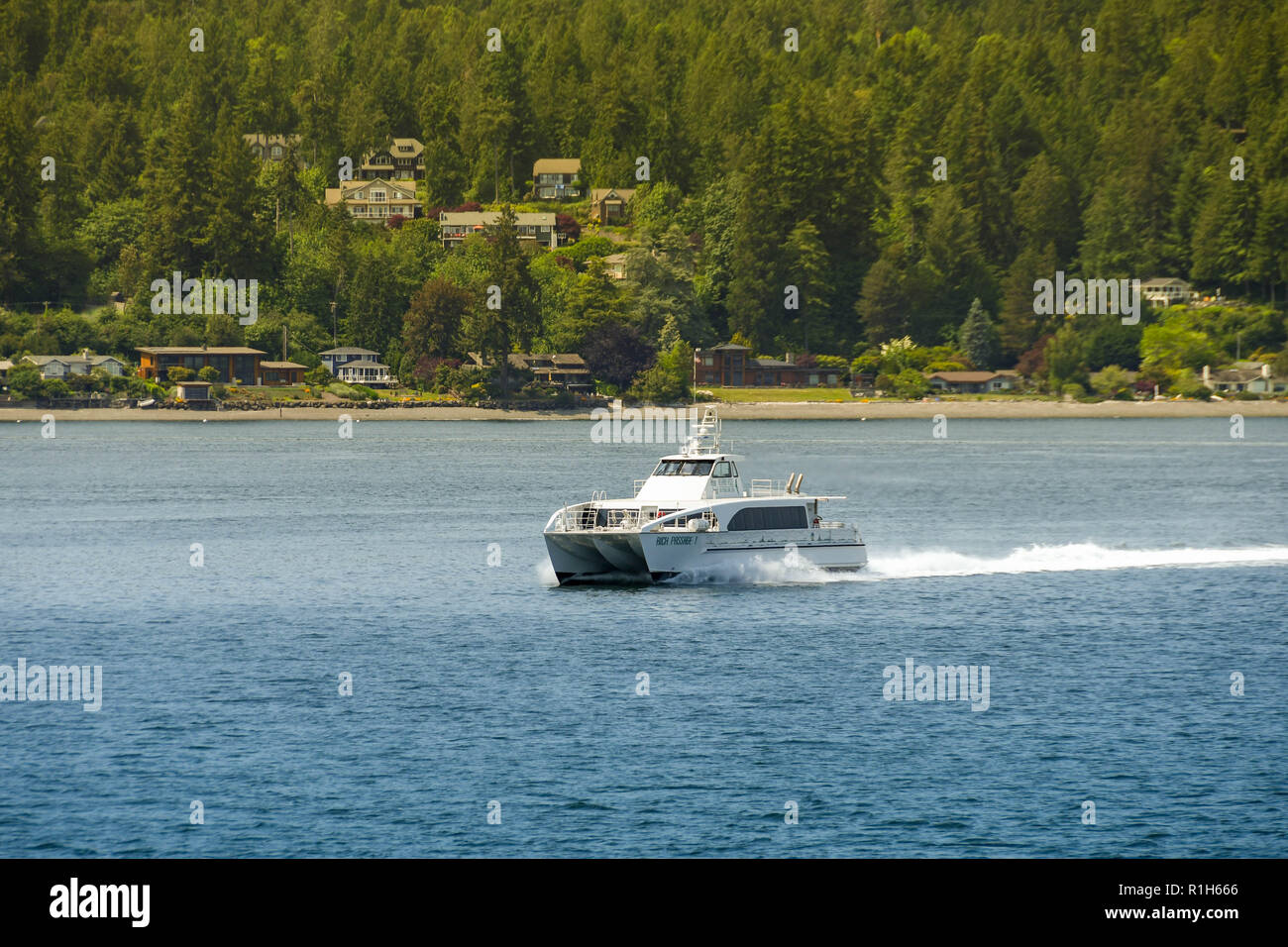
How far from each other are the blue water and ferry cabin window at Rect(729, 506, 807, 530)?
7.01ft

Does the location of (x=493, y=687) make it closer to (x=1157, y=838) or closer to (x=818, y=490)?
(x=1157, y=838)

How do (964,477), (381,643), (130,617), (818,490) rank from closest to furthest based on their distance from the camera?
1. (381,643)
2. (130,617)
3. (818,490)
4. (964,477)

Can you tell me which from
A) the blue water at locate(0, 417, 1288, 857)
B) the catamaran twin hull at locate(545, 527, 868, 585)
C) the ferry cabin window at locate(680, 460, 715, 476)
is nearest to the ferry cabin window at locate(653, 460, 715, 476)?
the ferry cabin window at locate(680, 460, 715, 476)

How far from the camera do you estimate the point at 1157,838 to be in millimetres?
34375

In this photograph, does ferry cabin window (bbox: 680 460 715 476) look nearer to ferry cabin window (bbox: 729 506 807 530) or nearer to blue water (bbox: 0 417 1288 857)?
ferry cabin window (bbox: 729 506 807 530)

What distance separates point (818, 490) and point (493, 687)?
86.2 feet

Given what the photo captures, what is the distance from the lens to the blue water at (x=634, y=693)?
1382 inches

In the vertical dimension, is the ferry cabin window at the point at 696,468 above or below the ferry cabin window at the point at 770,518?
above

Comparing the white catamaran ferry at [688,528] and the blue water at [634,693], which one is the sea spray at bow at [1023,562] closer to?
the blue water at [634,693]

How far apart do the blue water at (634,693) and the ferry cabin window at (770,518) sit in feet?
7.01

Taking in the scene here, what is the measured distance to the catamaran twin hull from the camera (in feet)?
205

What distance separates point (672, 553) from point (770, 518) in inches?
166

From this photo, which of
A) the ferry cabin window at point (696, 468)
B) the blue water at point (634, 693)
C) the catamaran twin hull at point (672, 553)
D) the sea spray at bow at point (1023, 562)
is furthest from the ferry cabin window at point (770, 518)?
the ferry cabin window at point (696, 468)

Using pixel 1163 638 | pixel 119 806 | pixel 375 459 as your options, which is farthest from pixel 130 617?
pixel 375 459
